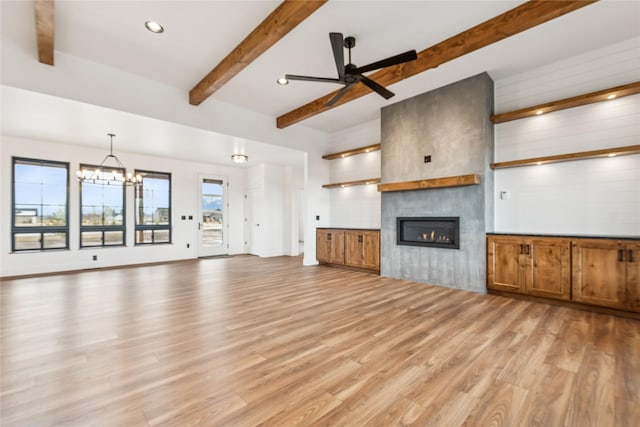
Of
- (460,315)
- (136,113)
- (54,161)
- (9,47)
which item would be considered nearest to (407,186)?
(460,315)

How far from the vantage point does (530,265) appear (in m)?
3.87

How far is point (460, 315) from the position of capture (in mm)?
3289

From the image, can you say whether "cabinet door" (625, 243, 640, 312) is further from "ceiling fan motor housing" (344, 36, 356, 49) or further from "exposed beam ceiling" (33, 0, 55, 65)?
"exposed beam ceiling" (33, 0, 55, 65)

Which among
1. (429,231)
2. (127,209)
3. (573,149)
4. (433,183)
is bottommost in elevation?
(429,231)

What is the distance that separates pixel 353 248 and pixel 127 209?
20.3ft

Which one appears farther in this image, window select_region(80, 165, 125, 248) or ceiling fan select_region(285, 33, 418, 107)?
window select_region(80, 165, 125, 248)

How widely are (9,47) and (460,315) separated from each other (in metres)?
6.32

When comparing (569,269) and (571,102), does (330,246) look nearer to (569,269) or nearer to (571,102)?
(569,269)

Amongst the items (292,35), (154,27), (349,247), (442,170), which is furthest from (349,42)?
(349,247)

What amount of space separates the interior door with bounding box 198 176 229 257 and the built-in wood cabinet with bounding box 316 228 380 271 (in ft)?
13.0

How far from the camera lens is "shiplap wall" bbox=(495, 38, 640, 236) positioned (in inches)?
137

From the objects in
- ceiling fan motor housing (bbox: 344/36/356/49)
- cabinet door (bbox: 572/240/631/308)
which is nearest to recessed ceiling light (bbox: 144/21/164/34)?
ceiling fan motor housing (bbox: 344/36/356/49)

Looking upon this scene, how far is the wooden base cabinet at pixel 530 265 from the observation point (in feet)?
11.9

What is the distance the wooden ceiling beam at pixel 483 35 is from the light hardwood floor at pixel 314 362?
3.19m
